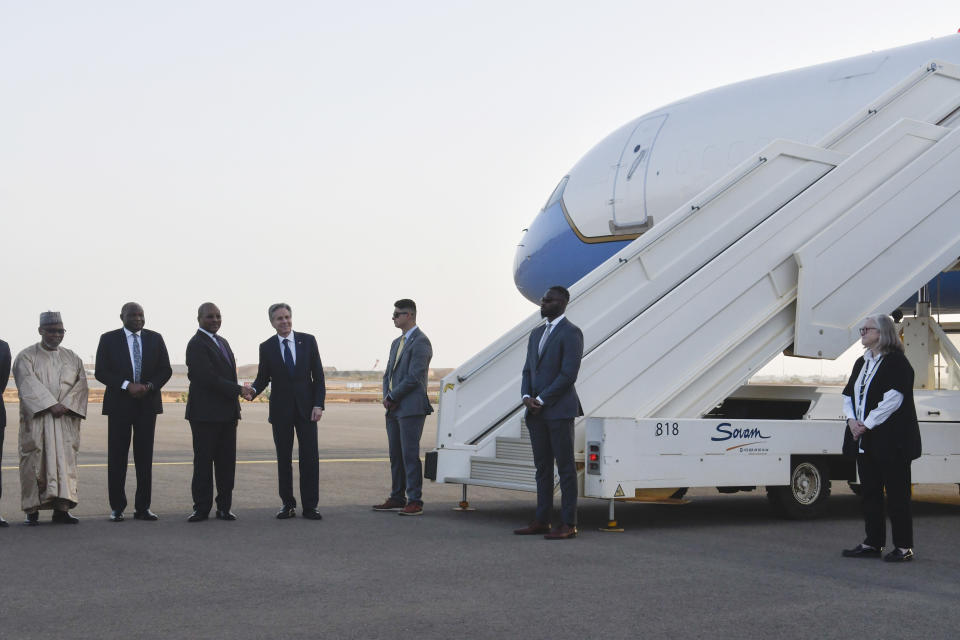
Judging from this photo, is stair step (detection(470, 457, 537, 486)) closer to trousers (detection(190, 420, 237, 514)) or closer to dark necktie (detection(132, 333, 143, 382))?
trousers (detection(190, 420, 237, 514))

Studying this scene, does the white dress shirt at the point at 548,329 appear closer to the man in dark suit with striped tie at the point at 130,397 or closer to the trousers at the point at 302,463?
the trousers at the point at 302,463

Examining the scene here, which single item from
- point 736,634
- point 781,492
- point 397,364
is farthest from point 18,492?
point 736,634

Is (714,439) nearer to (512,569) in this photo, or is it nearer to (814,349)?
(814,349)

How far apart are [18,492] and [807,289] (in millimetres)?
7698

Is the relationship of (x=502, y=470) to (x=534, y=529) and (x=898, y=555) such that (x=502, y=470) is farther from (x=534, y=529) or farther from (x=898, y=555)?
(x=898, y=555)

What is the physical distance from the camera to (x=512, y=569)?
22.2ft

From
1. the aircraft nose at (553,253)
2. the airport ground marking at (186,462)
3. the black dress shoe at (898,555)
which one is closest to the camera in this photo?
the black dress shoe at (898,555)

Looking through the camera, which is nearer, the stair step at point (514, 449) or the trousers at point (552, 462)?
the trousers at point (552, 462)

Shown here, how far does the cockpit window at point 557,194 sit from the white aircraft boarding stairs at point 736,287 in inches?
239

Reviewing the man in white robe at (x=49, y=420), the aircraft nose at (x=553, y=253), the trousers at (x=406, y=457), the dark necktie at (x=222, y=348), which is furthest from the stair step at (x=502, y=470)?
the aircraft nose at (x=553, y=253)

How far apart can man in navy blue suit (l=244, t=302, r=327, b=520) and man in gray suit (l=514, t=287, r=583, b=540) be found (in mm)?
2081

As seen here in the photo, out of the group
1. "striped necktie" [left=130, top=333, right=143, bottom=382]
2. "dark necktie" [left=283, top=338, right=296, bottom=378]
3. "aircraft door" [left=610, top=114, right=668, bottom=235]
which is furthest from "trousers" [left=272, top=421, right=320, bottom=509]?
"aircraft door" [left=610, top=114, right=668, bottom=235]

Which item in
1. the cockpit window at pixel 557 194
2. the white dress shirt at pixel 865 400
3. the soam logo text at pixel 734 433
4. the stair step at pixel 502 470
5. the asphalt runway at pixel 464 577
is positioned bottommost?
the asphalt runway at pixel 464 577

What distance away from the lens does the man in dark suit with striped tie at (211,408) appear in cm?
924
